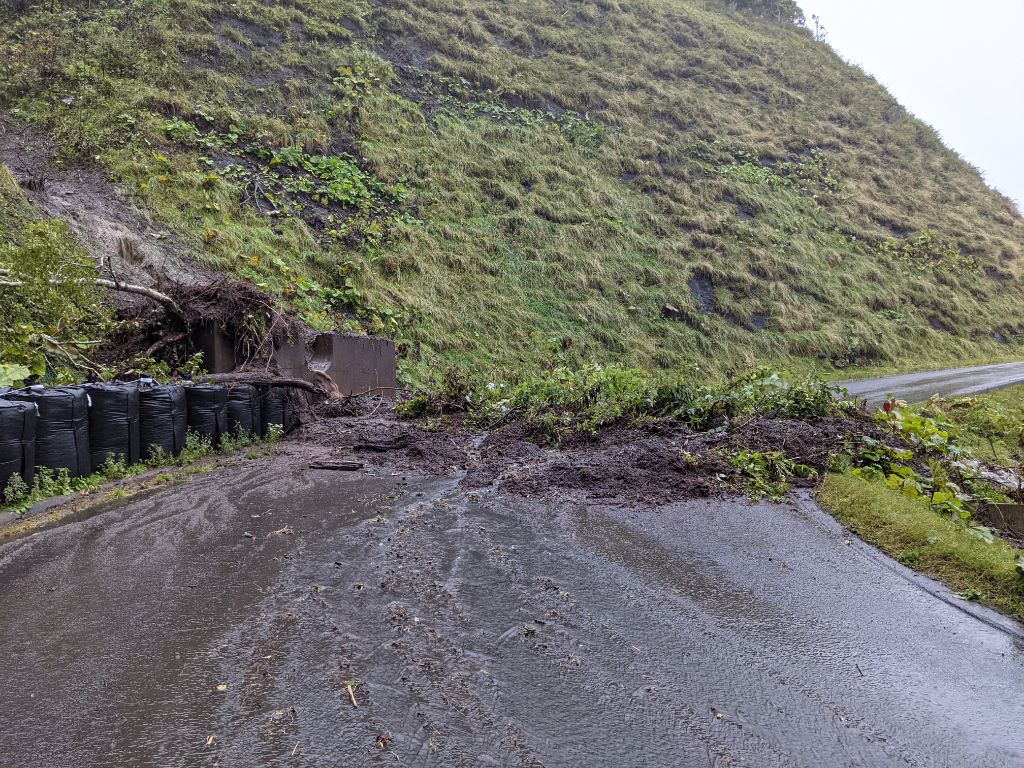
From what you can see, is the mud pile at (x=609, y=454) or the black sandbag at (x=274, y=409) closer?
the mud pile at (x=609, y=454)

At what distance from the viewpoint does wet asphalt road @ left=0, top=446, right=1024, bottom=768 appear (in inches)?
96.8

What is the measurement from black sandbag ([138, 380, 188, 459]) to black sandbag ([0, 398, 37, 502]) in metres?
1.29

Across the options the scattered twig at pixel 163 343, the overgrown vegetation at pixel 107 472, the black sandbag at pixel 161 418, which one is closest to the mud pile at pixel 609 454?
the overgrown vegetation at pixel 107 472

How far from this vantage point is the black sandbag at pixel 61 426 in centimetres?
527

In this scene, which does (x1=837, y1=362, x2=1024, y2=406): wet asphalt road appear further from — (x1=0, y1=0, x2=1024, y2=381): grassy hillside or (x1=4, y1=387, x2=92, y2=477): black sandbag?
(x1=4, y1=387, x2=92, y2=477): black sandbag

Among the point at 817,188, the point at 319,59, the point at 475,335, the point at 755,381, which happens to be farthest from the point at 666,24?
the point at 755,381

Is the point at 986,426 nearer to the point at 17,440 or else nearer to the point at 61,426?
the point at 61,426

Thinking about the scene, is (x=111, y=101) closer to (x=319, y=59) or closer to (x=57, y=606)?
(x=319, y=59)

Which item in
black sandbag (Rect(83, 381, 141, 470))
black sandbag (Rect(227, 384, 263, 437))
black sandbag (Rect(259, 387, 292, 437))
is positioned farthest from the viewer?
black sandbag (Rect(259, 387, 292, 437))

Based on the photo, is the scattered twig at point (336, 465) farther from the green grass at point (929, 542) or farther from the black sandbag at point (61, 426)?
the green grass at point (929, 542)

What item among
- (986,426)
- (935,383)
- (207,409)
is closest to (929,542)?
(986,426)

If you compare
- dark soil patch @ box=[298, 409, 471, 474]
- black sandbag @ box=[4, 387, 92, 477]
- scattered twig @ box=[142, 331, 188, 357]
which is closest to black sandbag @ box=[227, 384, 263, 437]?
dark soil patch @ box=[298, 409, 471, 474]

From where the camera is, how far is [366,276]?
14242 millimetres

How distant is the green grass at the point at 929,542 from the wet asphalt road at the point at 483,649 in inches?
9.8
